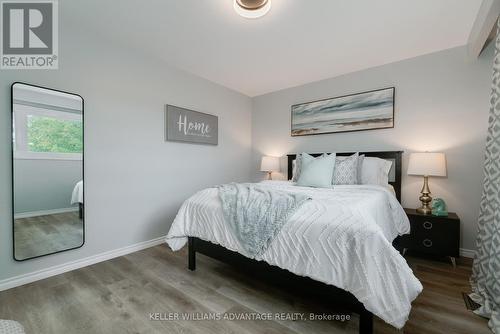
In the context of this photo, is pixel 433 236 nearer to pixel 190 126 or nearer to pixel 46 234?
pixel 190 126

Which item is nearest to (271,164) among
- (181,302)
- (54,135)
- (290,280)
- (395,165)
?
(395,165)

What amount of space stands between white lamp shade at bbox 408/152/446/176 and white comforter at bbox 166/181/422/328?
951 mm

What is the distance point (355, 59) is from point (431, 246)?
2347 mm

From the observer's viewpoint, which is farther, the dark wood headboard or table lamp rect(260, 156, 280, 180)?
table lamp rect(260, 156, 280, 180)

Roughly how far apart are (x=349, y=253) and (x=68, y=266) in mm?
2551

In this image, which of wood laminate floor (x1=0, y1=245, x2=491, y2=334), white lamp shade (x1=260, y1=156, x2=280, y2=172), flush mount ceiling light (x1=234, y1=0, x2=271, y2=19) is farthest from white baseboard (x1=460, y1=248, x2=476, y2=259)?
flush mount ceiling light (x1=234, y1=0, x2=271, y2=19)

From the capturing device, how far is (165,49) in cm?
262

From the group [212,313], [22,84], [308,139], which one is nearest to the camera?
[212,313]

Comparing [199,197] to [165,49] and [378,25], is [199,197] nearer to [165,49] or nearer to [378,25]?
[165,49]

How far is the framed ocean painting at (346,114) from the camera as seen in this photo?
294cm

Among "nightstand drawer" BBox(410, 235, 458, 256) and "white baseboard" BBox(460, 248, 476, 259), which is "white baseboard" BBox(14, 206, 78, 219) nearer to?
"nightstand drawer" BBox(410, 235, 458, 256)

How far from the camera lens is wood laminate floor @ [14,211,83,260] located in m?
1.90

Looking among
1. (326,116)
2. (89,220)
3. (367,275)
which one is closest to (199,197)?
(89,220)

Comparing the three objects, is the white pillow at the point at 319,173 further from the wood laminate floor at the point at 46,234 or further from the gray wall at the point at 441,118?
the wood laminate floor at the point at 46,234
